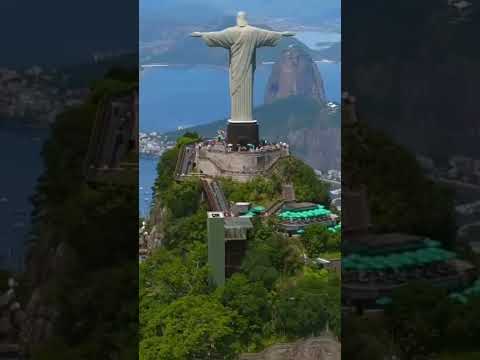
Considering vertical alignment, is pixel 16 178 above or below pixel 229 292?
above

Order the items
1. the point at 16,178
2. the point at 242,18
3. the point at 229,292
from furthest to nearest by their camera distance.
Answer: the point at 242,18 < the point at 229,292 < the point at 16,178

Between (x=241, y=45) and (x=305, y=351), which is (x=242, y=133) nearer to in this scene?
(x=241, y=45)

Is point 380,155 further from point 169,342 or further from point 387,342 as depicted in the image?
point 169,342

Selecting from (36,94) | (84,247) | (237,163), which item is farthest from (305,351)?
(36,94)

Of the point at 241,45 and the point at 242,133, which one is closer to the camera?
the point at 241,45

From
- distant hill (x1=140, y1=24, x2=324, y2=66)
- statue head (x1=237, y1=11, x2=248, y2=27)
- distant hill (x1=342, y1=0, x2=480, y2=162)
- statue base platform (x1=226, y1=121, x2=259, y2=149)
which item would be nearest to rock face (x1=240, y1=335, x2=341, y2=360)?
statue base platform (x1=226, y1=121, x2=259, y2=149)

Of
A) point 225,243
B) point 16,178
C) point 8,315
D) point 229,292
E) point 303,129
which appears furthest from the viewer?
point 303,129

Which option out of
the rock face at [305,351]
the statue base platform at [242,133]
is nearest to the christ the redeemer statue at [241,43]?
the statue base platform at [242,133]
